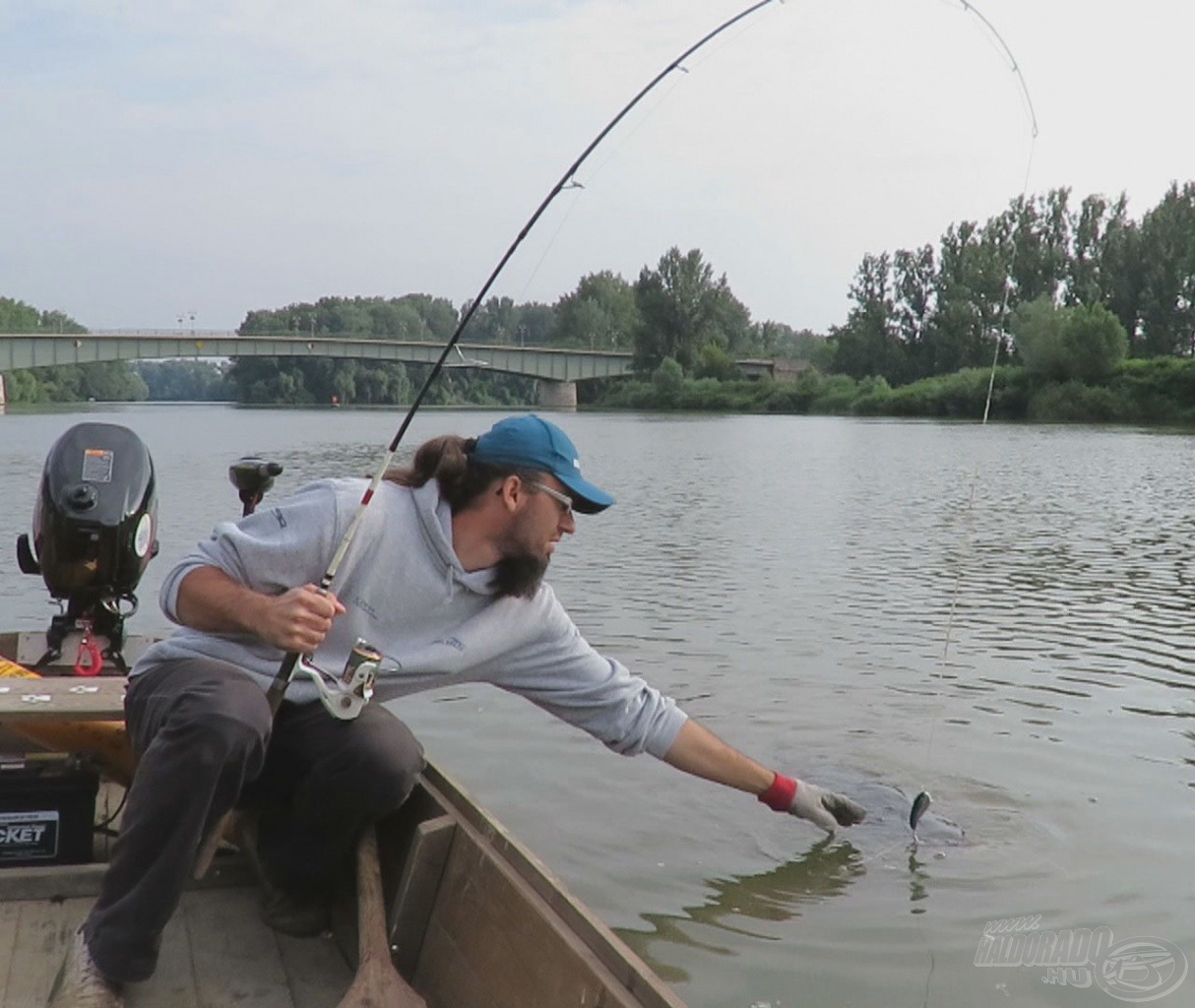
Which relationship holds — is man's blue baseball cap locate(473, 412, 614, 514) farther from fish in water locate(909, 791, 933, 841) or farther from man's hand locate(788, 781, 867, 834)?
fish in water locate(909, 791, 933, 841)

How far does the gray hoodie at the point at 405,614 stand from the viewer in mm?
2961

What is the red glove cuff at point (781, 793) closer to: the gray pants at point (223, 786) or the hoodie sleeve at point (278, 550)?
the gray pants at point (223, 786)

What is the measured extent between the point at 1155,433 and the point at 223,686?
38280 millimetres

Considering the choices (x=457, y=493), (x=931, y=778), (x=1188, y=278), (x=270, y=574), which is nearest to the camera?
(x=270, y=574)

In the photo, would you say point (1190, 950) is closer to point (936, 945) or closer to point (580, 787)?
point (936, 945)

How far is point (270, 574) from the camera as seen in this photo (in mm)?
2961

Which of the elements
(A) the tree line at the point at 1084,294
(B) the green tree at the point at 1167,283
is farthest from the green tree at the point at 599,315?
(B) the green tree at the point at 1167,283

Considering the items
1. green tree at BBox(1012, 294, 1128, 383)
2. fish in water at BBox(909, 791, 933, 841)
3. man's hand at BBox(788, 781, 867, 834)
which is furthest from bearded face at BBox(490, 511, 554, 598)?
green tree at BBox(1012, 294, 1128, 383)

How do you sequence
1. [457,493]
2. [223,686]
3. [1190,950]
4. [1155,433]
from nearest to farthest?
[223,686] → [457,493] → [1190,950] → [1155,433]

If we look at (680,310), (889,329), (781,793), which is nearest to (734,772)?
(781,793)

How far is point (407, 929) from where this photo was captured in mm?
2951

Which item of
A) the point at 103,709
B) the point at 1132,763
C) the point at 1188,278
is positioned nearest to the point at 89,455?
the point at 103,709

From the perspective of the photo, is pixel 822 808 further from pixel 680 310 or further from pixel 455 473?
pixel 680 310

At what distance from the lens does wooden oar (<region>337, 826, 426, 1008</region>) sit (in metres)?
2.57
